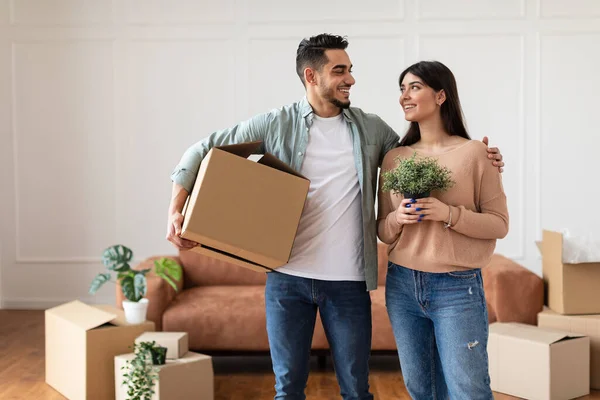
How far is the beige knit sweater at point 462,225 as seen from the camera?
182 cm

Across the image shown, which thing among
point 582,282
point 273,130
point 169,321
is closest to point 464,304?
point 273,130

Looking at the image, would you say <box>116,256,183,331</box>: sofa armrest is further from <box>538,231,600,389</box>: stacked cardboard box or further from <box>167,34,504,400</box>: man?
<box>538,231,600,389</box>: stacked cardboard box

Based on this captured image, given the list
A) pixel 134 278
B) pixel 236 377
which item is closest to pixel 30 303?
pixel 134 278

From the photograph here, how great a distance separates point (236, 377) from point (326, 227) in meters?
1.84

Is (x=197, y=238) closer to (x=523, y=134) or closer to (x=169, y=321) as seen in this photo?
(x=169, y=321)

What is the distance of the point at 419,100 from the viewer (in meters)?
1.92

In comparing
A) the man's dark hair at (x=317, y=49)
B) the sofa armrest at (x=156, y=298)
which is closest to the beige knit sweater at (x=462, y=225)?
the man's dark hair at (x=317, y=49)

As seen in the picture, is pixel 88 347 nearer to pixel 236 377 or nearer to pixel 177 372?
pixel 177 372

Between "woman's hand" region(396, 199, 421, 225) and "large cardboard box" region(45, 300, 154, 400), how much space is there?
171cm

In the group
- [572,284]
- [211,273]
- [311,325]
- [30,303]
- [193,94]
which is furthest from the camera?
[30,303]

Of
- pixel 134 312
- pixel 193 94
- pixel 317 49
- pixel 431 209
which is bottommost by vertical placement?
pixel 134 312

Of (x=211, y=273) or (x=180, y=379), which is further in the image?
(x=211, y=273)

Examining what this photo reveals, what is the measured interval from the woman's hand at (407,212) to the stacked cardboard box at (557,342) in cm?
160

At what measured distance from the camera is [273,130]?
2082 millimetres
